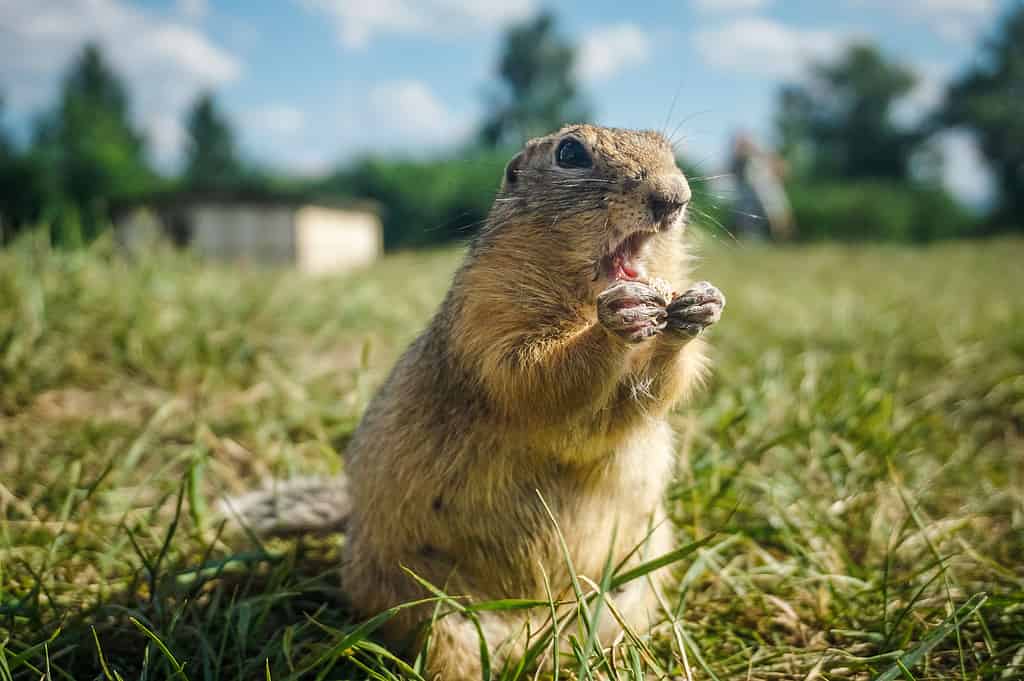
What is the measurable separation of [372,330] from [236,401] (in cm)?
181

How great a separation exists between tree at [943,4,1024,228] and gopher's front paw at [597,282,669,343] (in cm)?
5072

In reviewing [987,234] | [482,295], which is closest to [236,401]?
[482,295]

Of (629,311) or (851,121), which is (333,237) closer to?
(629,311)

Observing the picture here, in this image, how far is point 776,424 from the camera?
11.6 ft

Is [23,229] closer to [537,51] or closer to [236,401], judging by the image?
[236,401]

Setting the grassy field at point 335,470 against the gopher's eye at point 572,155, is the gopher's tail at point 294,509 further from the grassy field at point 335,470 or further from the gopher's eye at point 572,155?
the gopher's eye at point 572,155

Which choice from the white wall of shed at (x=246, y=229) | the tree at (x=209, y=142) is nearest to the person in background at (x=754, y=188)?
the white wall of shed at (x=246, y=229)

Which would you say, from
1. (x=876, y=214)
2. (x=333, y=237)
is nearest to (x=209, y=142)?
(x=333, y=237)

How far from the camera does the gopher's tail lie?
2.77 metres

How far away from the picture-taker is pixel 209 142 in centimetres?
7656

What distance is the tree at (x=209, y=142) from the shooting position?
2889 inches

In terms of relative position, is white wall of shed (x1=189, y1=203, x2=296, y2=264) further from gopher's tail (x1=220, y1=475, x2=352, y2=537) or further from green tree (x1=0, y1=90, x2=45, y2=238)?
gopher's tail (x1=220, y1=475, x2=352, y2=537)

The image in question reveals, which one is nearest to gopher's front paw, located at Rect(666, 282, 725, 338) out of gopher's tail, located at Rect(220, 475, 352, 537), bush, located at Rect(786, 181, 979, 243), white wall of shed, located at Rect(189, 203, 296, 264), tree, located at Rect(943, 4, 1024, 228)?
gopher's tail, located at Rect(220, 475, 352, 537)

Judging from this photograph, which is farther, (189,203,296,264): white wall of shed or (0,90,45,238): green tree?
(0,90,45,238): green tree
